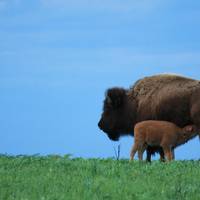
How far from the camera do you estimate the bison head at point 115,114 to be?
17.9 meters

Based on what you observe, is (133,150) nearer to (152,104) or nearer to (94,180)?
(152,104)

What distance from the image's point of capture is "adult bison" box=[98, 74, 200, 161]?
15.7 metres

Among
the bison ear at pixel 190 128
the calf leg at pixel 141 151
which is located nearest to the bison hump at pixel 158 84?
the bison ear at pixel 190 128

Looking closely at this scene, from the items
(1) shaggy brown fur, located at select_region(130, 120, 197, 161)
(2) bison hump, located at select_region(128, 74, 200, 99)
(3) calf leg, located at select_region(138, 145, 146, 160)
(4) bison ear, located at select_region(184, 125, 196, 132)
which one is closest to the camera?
(1) shaggy brown fur, located at select_region(130, 120, 197, 161)

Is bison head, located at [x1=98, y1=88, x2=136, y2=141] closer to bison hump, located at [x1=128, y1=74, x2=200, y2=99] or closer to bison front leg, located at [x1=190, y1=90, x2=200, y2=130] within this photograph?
bison hump, located at [x1=128, y1=74, x2=200, y2=99]

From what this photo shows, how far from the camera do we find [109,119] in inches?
722

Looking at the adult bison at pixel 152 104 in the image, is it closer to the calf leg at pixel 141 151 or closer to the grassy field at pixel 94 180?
the calf leg at pixel 141 151

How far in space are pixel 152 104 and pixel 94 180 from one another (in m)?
7.60

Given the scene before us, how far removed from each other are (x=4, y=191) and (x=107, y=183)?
4.97 ft

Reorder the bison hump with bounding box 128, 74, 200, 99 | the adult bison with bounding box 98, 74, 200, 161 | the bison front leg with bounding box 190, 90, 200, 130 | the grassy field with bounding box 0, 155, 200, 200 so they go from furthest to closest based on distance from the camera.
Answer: the bison hump with bounding box 128, 74, 200, 99
the adult bison with bounding box 98, 74, 200, 161
the bison front leg with bounding box 190, 90, 200, 130
the grassy field with bounding box 0, 155, 200, 200

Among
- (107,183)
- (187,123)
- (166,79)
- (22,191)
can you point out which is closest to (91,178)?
(107,183)

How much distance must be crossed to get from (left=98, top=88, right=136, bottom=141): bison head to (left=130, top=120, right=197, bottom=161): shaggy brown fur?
9.70 feet

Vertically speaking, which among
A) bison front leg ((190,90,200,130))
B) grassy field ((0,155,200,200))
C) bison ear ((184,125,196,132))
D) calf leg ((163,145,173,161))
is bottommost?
grassy field ((0,155,200,200))

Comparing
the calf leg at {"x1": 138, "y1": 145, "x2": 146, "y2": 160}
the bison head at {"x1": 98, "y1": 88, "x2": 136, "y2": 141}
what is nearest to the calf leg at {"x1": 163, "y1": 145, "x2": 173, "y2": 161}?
the calf leg at {"x1": 138, "y1": 145, "x2": 146, "y2": 160}
